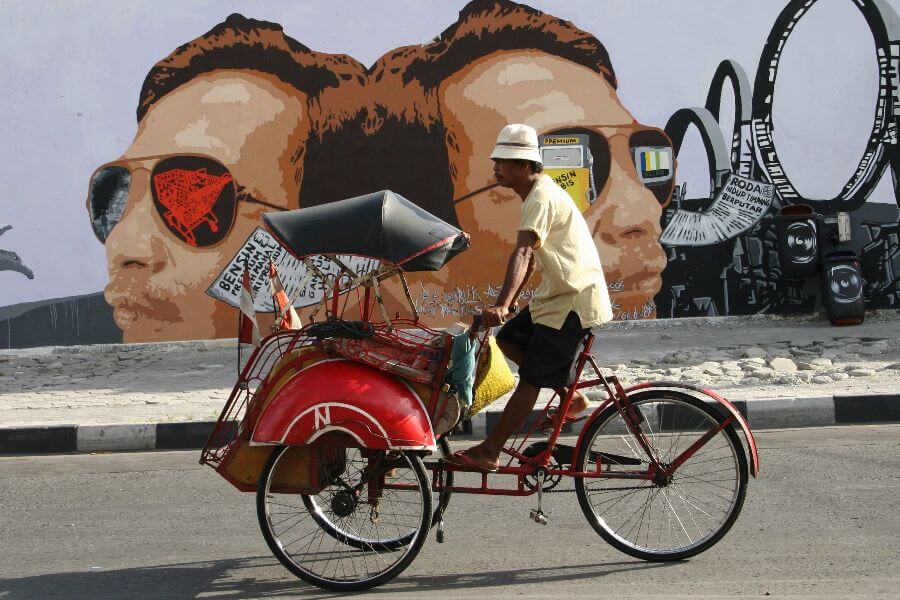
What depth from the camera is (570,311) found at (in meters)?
4.13

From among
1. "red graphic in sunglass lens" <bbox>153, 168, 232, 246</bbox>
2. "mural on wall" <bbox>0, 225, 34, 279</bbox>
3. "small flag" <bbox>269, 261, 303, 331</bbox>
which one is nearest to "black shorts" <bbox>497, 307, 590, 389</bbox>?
"small flag" <bbox>269, 261, 303, 331</bbox>

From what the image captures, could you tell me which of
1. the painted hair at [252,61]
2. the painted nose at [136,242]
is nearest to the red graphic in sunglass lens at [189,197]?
the painted nose at [136,242]

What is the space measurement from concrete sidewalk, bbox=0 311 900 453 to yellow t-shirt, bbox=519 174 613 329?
326 centimetres

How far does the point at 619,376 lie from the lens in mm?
8570

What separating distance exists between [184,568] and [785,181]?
875 centimetres

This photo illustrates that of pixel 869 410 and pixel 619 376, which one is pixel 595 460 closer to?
pixel 869 410

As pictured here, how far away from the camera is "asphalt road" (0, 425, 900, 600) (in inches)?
158

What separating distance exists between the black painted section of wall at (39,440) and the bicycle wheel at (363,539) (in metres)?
3.52

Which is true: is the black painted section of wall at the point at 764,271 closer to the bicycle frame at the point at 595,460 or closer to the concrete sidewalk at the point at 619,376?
the concrete sidewalk at the point at 619,376

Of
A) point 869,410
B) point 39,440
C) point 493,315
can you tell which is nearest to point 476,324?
point 493,315

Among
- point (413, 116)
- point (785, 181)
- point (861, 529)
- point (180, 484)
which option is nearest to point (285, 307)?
point (180, 484)

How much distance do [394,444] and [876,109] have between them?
9.28 meters

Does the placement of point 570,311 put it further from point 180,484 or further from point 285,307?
point 180,484

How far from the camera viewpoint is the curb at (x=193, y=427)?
725 cm
